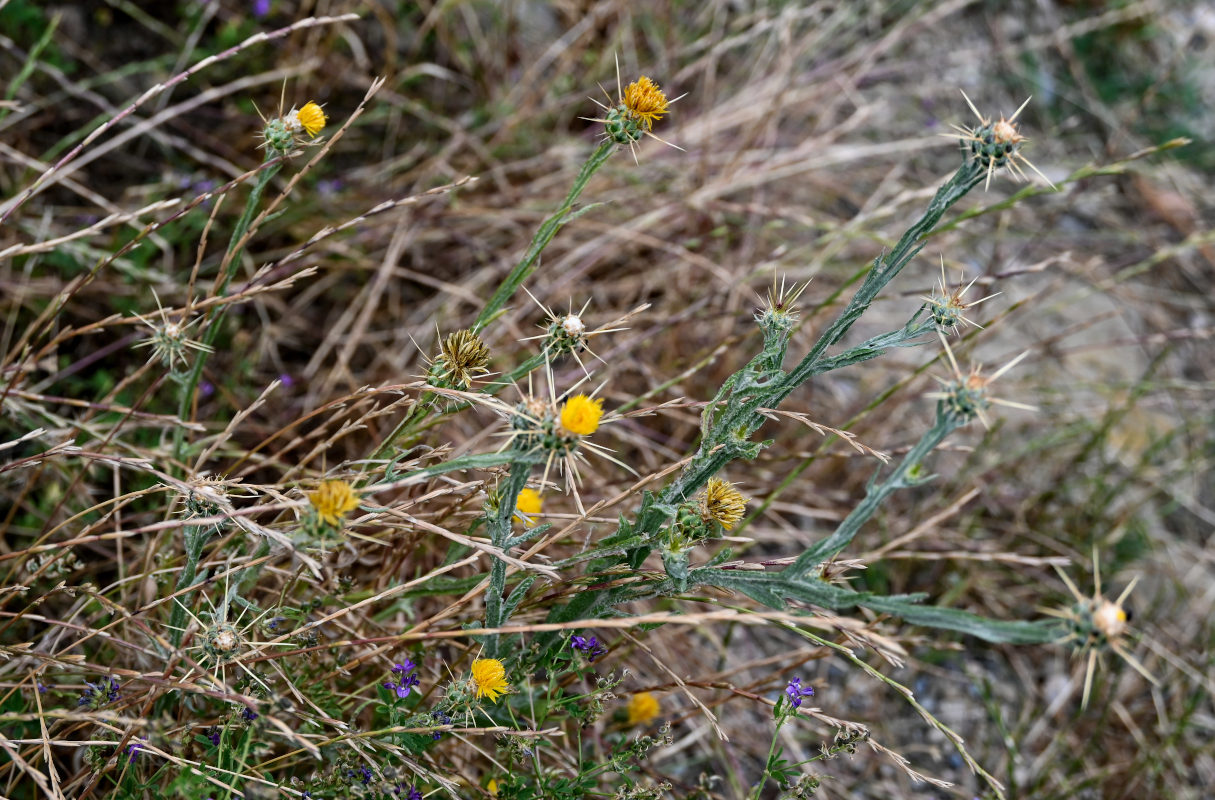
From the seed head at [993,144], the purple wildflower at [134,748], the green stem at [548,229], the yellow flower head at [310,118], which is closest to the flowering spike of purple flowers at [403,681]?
the purple wildflower at [134,748]

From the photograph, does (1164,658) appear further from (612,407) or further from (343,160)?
(343,160)

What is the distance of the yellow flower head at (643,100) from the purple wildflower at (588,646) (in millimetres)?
952

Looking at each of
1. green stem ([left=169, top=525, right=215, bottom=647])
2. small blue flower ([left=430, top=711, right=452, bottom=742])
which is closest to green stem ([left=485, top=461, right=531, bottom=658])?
small blue flower ([left=430, top=711, right=452, bottom=742])

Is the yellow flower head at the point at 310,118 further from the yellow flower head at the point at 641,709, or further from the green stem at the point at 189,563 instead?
the yellow flower head at the point at 641,709

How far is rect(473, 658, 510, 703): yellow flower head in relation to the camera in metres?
1.55

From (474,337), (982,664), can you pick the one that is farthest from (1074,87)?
(474,337)

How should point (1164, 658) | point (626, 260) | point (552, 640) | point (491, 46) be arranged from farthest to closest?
point (491, 46), point (626, 260), point (1164, 658), point (552, 640)

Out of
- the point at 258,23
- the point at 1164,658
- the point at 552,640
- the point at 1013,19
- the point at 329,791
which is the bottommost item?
the point at 1164,658

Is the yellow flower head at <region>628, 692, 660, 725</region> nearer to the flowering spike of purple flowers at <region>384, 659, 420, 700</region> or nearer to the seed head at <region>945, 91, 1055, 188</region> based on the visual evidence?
the flowering spike of purple flowers at <region>384, 659, 420, 700</region>

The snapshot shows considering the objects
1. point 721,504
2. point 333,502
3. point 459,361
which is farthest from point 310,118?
point 721,504

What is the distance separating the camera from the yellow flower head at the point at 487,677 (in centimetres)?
155

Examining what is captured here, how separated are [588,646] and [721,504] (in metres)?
0.45

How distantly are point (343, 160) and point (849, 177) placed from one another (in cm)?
222

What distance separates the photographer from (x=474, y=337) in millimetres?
1625
